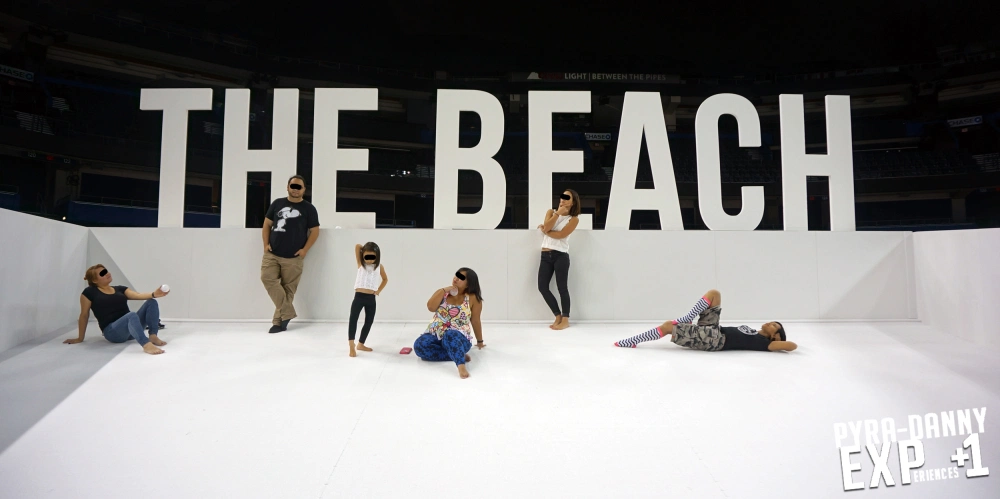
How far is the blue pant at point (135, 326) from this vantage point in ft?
10.5

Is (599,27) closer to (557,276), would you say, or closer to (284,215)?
(557,276)

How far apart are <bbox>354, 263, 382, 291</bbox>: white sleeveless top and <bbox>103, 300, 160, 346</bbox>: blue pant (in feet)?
4.94

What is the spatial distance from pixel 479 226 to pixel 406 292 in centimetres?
102

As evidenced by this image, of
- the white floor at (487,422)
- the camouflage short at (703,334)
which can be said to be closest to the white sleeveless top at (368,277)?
the white floor at (487,422)

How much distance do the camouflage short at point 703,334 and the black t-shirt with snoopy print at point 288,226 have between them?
3.32 metres

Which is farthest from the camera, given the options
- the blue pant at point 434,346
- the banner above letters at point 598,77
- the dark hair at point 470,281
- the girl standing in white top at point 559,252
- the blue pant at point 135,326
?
the banner above letters at point 598,77

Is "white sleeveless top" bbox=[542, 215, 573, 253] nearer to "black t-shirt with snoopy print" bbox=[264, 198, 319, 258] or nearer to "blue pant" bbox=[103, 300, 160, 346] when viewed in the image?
"black t-shirt with snoopy print" bbox=[264, 198, 319, 258]

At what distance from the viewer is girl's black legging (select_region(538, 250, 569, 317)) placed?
173 inches

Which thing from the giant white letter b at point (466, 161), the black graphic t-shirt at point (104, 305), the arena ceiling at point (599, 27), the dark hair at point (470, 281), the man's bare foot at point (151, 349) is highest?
the arena ceiling at point (599, 27)

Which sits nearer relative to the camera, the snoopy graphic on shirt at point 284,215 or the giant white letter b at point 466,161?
the snoopy graphic on shirt at point 284,215

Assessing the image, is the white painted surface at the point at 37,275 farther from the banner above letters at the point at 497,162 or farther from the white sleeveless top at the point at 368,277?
the white sleeveless top at the point at 368,277

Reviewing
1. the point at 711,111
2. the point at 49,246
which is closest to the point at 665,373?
the point at 711,111

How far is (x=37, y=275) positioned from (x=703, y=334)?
5.05m

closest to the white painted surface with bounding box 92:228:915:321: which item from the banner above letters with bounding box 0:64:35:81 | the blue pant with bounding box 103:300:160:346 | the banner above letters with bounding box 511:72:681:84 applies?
the blue pant with bounding box 103:300:160:346
